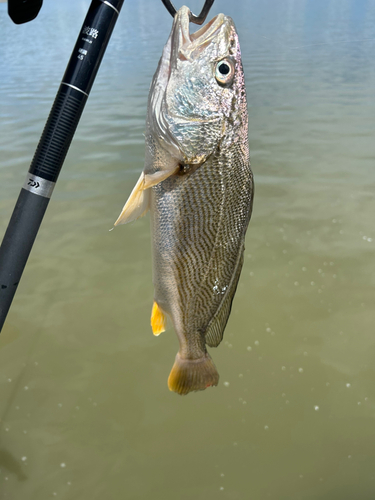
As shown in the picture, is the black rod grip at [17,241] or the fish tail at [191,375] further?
the fish tail at [191,375]

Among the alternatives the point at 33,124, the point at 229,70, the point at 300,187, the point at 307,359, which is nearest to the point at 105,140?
the point at 33,124

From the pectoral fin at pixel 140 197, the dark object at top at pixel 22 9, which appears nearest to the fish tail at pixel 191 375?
the pectoral fin at pixel 140 197

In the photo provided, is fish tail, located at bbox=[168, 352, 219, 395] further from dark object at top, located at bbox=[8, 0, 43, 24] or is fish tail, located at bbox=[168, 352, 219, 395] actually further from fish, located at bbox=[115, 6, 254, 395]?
dark object at top, located at bbox=[8, 0, 43, 24]

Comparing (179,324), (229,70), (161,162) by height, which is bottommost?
(179,324)

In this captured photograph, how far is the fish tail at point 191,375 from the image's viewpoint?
1648 mm

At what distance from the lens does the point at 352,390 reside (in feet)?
8.21

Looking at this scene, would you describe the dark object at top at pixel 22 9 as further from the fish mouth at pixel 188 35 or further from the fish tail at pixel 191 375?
the fish tail at pixel 191 375

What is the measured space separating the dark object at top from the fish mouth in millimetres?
441

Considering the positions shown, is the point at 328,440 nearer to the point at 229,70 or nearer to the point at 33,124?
the point at 229,70

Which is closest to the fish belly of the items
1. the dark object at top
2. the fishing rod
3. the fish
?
the fish

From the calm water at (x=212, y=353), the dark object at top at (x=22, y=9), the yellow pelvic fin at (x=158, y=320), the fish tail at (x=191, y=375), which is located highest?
the dark object at top at (x=22, y=9)

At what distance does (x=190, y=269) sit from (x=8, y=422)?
155 cm

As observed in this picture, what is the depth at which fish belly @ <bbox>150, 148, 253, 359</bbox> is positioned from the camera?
1.43 m

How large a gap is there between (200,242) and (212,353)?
1439mm
